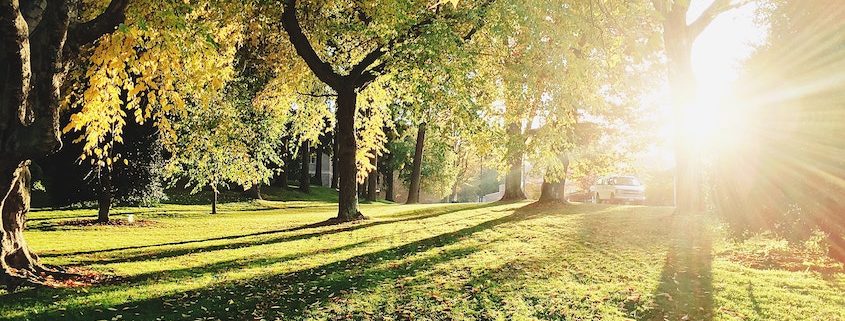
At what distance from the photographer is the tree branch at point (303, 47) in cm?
1780

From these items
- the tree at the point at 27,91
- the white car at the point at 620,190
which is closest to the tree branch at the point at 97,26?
the tree at the point at 27,91

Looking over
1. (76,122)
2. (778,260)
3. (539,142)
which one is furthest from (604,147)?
(76,122)

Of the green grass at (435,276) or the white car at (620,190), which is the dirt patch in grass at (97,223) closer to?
the green grass at (435,276)

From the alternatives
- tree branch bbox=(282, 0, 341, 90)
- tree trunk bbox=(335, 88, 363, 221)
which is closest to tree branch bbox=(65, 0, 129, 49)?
tree branch bbox=(282, 0, 341, 90)

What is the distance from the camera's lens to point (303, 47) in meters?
18.3

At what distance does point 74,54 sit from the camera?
9.14m

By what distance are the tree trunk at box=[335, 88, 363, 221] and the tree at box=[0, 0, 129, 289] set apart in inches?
413

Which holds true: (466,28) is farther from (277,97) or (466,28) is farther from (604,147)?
(604,147)

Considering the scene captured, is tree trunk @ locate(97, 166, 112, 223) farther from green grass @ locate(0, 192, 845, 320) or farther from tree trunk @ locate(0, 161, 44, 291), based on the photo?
tree trunk @ locate(0, 161, 44, 291)

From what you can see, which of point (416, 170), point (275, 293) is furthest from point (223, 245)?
point (416, 170)

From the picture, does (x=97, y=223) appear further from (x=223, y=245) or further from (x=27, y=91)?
(x=27, y=91)

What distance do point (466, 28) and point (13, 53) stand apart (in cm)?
1249

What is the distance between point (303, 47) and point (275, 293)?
36.9ft

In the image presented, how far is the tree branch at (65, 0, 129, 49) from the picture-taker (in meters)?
8.99
